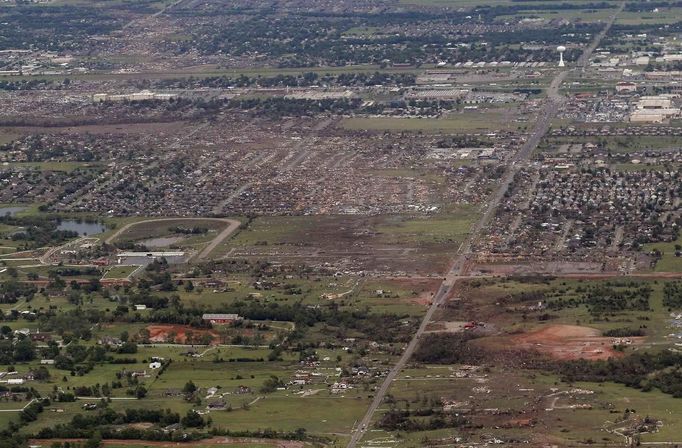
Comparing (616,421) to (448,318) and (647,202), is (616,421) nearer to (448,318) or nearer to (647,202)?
(448,318)

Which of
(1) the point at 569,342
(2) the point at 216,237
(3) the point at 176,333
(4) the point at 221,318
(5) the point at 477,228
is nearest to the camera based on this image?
(1) the point at 569,342

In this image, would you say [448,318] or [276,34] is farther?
[276,34]

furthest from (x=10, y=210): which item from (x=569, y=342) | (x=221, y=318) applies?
(x=569, y=342)

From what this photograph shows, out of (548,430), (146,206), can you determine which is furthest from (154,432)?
(146,206)

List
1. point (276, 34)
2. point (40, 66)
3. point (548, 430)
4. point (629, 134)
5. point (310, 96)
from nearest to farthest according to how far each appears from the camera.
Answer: point (548, 430) < point (629, 134) < point (310, 96) < point (40, 66) < point (276, 34)

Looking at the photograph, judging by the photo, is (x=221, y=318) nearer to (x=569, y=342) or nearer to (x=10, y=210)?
(x=569, y=342)

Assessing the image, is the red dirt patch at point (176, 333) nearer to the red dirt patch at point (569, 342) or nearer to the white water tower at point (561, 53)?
the red dirt patch at point (569, 342)
